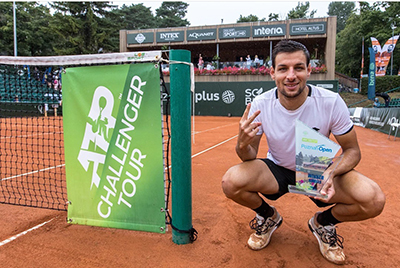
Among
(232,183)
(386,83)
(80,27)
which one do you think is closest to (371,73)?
(386,83)

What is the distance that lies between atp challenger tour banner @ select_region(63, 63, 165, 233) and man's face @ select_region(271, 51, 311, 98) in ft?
3.16

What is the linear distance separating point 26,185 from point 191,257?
3.10 m

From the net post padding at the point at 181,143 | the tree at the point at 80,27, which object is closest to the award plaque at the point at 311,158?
the net post padding at the point at 181,143

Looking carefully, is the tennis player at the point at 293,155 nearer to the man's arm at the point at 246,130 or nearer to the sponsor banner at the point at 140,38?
the man's arm at the point at 246,130

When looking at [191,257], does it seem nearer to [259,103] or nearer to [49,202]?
[259,103]

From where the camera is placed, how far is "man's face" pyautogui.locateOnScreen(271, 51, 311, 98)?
2102mm

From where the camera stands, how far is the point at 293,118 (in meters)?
2.23

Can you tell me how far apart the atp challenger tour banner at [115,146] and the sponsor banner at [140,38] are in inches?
1051

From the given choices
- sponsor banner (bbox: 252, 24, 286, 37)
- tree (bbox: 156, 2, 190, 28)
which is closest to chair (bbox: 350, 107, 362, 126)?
sponsor banner (bbox: 252, 24, 286, 37)

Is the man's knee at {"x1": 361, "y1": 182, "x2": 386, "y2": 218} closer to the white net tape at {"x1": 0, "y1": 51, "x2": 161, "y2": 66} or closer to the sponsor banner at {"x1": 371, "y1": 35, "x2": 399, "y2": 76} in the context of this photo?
the white net tape at {"x1": 0, "y1": 51, "x2": 161, "y2": 66}

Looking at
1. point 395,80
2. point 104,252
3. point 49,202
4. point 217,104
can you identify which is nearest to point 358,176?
point 104,252

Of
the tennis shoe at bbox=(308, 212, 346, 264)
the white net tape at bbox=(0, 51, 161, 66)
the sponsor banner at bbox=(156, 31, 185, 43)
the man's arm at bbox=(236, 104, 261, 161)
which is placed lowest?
the tennis shoe at bbox=(308, 212, 346, 264)

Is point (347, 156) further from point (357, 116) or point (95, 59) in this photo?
point (357, 116)

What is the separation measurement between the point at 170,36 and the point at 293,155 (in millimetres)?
26532
